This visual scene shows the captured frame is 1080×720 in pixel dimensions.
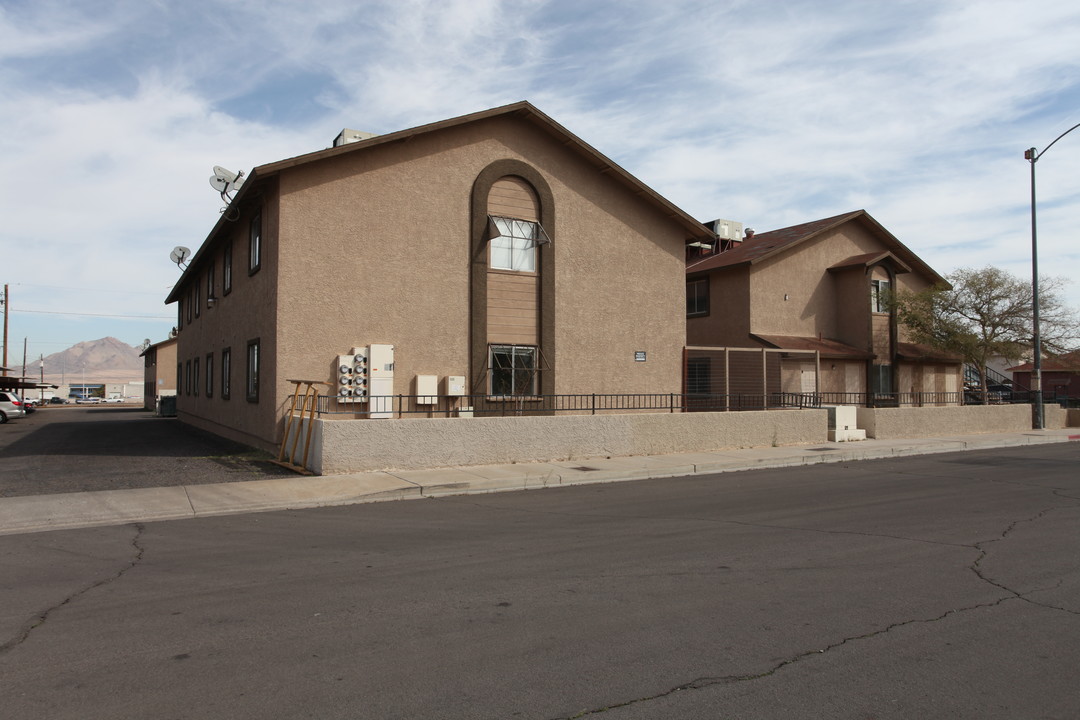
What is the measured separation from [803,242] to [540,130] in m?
12.7

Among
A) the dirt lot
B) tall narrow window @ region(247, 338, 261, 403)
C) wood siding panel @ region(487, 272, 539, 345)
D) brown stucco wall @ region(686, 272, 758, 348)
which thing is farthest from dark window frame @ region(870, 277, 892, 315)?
the dirt lot

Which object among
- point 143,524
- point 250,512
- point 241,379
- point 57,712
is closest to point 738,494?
point 250,512

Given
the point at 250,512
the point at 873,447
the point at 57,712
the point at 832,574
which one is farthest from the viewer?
the point at 873,447

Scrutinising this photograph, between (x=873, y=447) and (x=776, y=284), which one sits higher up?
(x=776, y=284)

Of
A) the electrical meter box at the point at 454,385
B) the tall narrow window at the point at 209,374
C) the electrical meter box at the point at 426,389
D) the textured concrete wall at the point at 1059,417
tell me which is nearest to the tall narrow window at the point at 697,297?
the textured concrete wall at the point at 1059,417

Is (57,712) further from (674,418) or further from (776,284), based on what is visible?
(776,284)

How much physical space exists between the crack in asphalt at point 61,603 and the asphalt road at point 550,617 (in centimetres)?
3

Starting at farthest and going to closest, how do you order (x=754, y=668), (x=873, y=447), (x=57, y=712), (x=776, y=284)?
(x=776, y=284) → (x=873, y=447) → (x=754, y=668) → (x=57, y=712)

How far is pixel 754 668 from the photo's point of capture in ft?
15.1

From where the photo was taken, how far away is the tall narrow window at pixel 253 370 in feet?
56.6

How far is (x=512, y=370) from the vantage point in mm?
18047

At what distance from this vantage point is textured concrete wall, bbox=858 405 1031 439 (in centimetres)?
2161

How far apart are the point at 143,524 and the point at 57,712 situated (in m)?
6.00

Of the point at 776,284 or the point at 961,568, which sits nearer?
the point at 961,568
